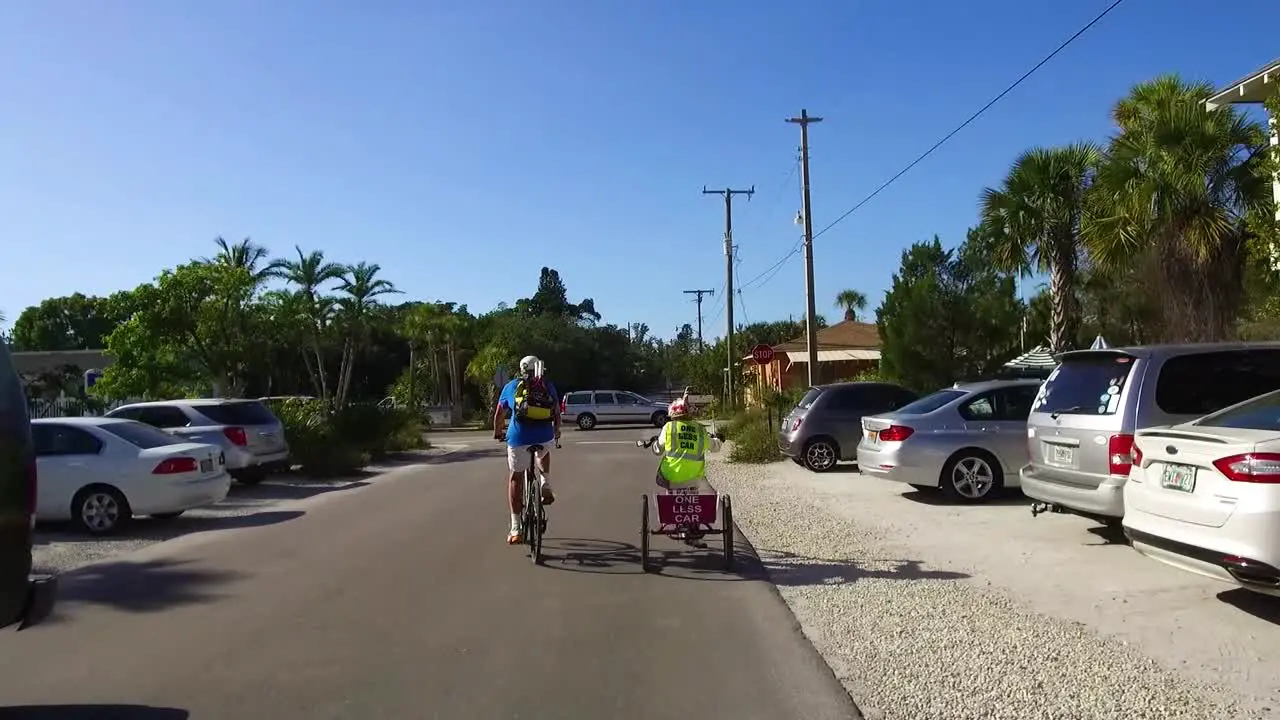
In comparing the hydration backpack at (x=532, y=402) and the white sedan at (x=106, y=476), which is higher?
the hydration backpack at (x=532, y=402)

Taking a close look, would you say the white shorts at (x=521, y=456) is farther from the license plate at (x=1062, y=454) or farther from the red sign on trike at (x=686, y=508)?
the license plate at (x=1062, y=454)

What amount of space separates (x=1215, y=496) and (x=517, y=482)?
5.72m

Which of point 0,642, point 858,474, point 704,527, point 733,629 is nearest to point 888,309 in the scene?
point 858,474

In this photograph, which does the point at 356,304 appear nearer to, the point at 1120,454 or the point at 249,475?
the point at 249,475

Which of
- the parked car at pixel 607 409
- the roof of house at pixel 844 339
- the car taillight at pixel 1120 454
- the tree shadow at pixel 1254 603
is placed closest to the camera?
the tree shadow at pixel 1254 603

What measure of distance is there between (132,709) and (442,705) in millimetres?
1600

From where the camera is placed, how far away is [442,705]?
207 inches

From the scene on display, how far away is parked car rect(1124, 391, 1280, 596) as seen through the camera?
5801mm

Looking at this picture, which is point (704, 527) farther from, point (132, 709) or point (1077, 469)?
point (132, 709)

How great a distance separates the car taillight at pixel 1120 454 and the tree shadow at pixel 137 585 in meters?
7.16

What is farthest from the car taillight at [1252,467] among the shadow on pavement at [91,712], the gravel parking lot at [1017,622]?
the shadow on pavement at [91,712]

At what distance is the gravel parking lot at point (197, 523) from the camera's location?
399 inches

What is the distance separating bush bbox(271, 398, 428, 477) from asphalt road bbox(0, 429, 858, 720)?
27.2 feet

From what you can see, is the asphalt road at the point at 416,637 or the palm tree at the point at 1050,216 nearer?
the asphalt road at the point at 416,637
